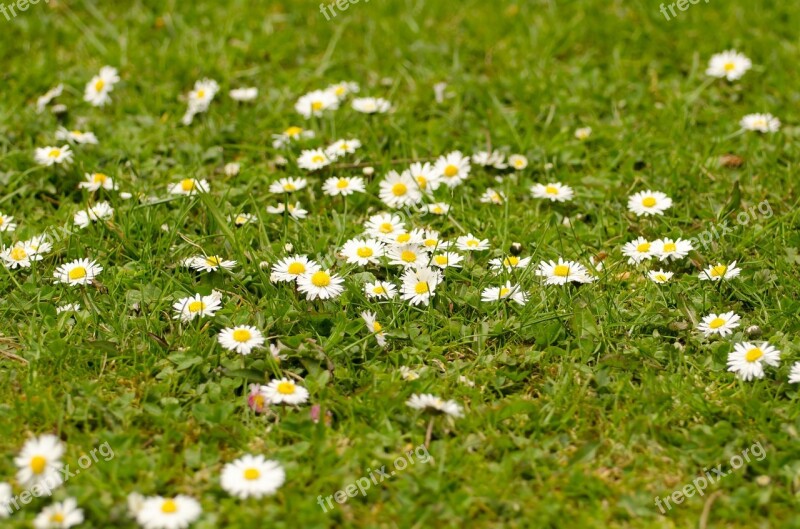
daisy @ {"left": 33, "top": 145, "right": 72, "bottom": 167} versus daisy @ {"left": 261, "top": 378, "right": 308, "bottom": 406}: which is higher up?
daisy @ {"left": 33, "top": 145, "right": 72, "bottom": 167}

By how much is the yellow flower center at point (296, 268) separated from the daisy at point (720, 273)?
4.42 feet

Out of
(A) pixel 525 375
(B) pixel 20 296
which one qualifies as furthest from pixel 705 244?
(B) pixel 20 296

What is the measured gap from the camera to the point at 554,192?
12.0 feet

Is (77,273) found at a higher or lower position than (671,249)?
higher

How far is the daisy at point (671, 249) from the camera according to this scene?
10.5ft

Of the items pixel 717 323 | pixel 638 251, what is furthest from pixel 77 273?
pixel 717 323

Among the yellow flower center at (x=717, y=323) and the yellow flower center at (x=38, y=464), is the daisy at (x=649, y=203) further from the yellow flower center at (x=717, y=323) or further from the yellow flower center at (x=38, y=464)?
the yellow flower center at (x=38, y=464)

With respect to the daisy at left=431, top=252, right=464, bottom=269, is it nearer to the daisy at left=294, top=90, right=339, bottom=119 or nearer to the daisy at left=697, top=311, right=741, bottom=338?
the daisy at left=697, top=311, right=741, bottom=338

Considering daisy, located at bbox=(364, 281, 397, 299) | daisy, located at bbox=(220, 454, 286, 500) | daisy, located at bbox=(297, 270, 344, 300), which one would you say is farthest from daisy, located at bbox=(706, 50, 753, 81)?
daisy, located at bbox=(220, 454, 286, 500)

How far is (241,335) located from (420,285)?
0.62 metres

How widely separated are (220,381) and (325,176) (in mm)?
1305

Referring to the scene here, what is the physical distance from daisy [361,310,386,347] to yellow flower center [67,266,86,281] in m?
0.98

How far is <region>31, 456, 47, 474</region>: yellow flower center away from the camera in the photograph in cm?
235

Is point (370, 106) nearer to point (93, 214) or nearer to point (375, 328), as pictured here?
point (93, 214)
